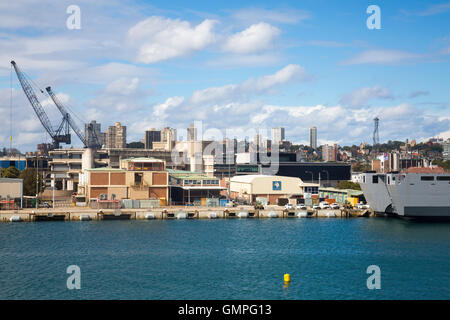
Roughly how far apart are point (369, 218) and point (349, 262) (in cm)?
2674

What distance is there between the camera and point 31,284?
27.8 m

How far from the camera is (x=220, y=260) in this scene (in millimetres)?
34250

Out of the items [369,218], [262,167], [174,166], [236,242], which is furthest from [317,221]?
[174,166]

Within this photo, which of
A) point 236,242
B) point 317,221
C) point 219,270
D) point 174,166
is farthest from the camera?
point 174,166

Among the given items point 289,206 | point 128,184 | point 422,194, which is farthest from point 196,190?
point 422,194

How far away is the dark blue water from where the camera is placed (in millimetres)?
27125

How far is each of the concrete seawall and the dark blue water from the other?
8.46ft

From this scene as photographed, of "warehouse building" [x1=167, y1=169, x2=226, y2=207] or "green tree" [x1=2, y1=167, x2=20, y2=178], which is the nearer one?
"warehouse building" [x1=167, y1=169, x2=226, y2=207]

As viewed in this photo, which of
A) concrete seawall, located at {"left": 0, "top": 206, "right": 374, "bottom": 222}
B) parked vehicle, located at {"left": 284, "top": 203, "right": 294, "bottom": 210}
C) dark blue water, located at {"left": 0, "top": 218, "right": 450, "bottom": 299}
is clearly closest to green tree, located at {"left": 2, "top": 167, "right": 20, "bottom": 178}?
concrete seawall, located at {"left": 0, "top": 206, "right": 374, "bottom": 222}

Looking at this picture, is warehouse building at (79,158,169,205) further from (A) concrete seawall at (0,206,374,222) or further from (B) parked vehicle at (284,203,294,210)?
(B) parked vehicle at (284,203,294,210)

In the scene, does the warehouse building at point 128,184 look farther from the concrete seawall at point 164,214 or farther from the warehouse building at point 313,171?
the warehouse building at point 313,171

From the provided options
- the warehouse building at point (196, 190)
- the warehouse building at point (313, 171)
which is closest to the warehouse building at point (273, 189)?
the warehouse building at point (196, 190)

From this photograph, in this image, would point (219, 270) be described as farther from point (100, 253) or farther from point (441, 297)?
point (441, 297)

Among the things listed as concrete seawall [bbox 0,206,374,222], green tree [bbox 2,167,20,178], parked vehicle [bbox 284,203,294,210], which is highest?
green tree [bbox 2,167,20,178]
